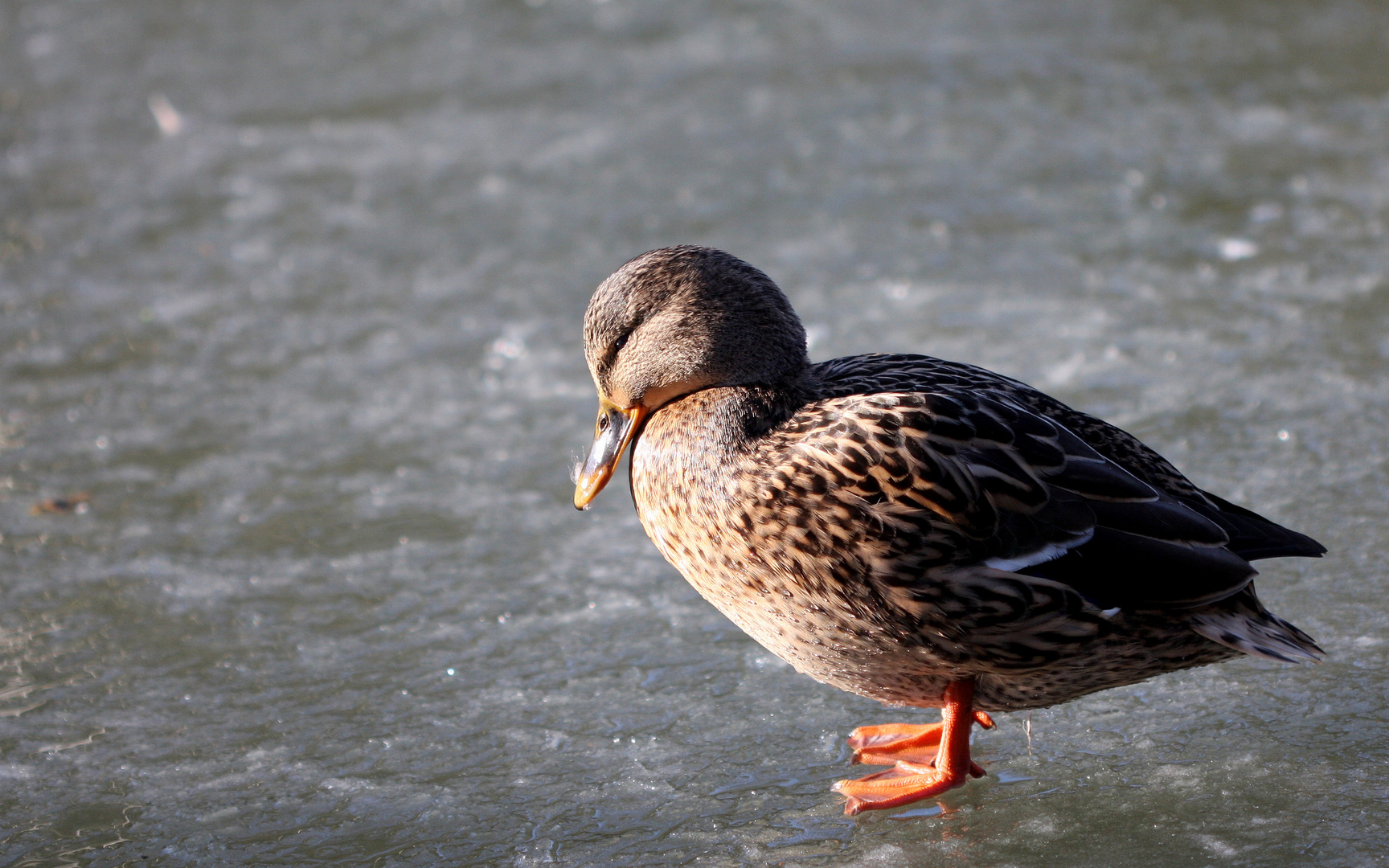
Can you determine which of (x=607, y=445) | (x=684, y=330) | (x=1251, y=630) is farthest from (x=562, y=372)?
(x=1251, y=630)

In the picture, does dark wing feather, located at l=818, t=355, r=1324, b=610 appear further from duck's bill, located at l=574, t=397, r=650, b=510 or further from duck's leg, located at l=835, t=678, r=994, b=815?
duck's bill, located at l=574, t=397, r=650, b=510

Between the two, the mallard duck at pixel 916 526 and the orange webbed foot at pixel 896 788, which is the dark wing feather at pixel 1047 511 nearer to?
the mallard duck at pixel 916 526

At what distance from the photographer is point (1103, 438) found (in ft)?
10.3

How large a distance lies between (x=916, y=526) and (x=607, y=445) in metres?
0.87

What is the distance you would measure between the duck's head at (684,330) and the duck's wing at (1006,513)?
328 millimetres

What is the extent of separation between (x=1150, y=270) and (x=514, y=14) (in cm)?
486

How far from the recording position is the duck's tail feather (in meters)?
2.86

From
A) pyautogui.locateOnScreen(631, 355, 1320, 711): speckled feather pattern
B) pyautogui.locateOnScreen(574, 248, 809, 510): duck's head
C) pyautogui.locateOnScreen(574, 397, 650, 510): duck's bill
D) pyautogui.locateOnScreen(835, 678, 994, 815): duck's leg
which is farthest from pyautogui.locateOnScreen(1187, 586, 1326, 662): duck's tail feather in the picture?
pyautogui.locateOnScreen(574, 397, 650, 510): duck's bill

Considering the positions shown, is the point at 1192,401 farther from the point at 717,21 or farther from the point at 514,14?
the point at 514,14

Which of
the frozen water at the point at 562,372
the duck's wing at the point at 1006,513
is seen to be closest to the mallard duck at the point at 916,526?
the duck's wing at the point at 1006,513

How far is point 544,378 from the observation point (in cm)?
523

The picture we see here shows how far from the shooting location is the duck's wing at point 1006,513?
2.82 meters

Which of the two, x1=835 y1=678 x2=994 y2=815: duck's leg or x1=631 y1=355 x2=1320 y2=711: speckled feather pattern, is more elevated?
x1=631 y1=355 x2=1320 y2=711: speckled feather pattern

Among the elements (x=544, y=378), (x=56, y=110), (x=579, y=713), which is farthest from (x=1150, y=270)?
(x=56, y=110)
